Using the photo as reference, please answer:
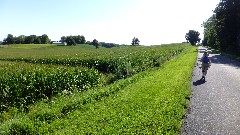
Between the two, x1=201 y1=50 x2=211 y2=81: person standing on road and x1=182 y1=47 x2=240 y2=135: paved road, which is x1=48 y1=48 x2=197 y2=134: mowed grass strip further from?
x1=201 y1=50 x2=211 y2=81: person standing on road

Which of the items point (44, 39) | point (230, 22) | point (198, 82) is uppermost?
point (230, 22)

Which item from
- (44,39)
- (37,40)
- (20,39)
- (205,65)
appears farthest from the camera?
(44,39)

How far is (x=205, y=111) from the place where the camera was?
10953mm

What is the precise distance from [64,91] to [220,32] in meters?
55.2

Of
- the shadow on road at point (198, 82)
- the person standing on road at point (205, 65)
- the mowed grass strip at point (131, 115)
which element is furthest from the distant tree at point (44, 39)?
the mowed grass strip at point (131, 115)

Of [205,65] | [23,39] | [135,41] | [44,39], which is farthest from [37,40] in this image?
[205,65]

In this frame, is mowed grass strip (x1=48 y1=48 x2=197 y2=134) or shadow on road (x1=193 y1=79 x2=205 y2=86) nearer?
mowed grass strip (x1=48 y1=48 x2=197 y2=134)

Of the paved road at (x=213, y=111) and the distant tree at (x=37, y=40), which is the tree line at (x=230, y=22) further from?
the distant tree at (x=37, y=40)

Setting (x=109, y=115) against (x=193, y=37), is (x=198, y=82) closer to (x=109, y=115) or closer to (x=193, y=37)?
(x=109, y=115)

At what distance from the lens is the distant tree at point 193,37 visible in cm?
17825

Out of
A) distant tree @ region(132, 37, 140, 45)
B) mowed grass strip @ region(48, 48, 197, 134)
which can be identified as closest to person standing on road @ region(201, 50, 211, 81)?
mowed grass strip @ region(48, 48, 197, 134)

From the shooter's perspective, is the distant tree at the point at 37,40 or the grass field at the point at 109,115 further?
the distant tree at the point at 37,40

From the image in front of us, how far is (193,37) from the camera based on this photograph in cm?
17875

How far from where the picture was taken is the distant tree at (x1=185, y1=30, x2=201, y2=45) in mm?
178250
